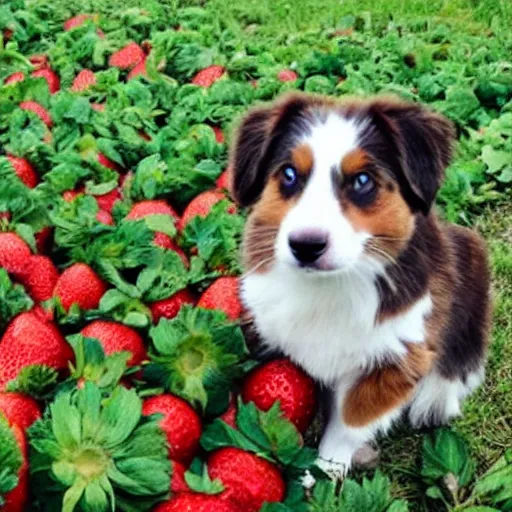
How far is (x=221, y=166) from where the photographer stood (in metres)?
3.74

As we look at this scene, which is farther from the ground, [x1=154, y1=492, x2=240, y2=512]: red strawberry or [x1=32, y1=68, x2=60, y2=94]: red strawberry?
[x1=154, y1=492, x2=240, y2=512]: red strawberry

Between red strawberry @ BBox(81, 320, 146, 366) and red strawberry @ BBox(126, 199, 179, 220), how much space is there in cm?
61

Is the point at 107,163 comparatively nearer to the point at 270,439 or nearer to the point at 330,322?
the point at 330,322

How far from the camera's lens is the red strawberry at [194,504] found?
7.48ft

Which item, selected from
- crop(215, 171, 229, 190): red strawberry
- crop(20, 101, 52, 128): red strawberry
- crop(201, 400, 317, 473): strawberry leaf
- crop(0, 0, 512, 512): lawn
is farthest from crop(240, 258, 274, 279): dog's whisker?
crop(20, 101, 52, 128): red strawberry

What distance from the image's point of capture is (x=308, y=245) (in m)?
2.33

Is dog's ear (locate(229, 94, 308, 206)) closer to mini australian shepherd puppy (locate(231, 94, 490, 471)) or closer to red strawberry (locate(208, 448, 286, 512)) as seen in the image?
mini australian shepherd puppy (locate(231, 94, 490, 471))

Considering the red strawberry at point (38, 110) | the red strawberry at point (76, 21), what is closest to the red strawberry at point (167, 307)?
the red strawberry at point (38, 110)

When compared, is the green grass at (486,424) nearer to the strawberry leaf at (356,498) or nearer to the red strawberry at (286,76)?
the strawberry leaf at (356,498)

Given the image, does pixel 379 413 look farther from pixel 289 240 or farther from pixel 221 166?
pixel 221 166

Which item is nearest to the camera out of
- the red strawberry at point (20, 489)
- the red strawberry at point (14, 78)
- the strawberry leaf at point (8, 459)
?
the strawberry leaf at point (8, 459)

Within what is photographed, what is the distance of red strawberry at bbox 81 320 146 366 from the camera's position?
9.11ft

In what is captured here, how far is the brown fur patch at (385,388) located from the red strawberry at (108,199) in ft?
3.86

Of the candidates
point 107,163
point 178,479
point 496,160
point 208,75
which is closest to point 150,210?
point 107,163
